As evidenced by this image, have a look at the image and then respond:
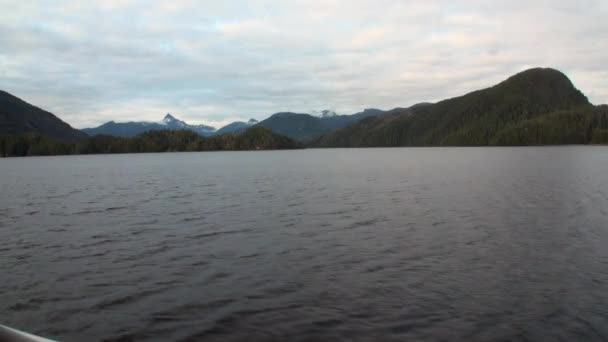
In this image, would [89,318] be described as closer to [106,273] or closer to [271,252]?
[106,273]

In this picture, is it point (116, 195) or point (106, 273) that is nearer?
point (106, 273)

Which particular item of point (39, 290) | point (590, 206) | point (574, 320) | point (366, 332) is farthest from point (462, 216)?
point (39, 290)

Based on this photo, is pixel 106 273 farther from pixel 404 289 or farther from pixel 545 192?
pixel 545 192

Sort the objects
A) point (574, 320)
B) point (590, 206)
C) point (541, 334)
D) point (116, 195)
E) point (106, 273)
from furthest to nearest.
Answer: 1. point (116, 195)
2. point (590, 206)
3. point (106, 273)
4. point (574, 320)
5. point (541, 334)

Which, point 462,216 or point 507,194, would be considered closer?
point 462,216

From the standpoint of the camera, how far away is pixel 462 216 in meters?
A: 34.3

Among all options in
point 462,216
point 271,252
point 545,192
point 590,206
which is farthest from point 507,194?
point 271,252

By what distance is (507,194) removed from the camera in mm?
48062

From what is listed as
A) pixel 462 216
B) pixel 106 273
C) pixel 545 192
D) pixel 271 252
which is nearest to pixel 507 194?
pixel 545 192

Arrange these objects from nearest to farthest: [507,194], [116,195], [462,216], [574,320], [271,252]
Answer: [574,320]
[271,252]
[462,216]
[507,194]
[116,195]

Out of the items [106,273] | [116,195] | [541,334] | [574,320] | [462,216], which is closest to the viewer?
[541,334]

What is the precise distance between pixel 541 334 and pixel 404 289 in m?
5.40

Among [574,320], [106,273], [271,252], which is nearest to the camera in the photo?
[574,320]

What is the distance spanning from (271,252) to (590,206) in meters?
31.4
